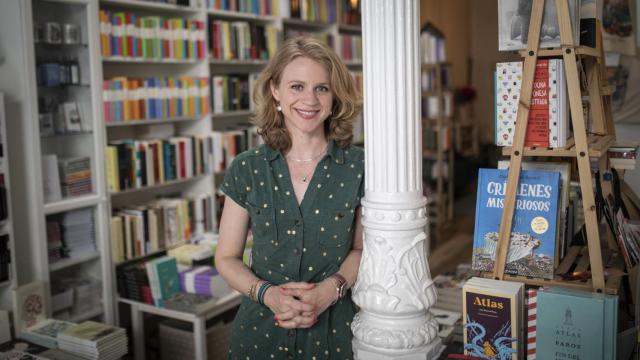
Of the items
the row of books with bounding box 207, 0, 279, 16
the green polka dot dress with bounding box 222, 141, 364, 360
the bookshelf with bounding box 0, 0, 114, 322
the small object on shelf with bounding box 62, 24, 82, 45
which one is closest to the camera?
the green polka dot dress with bounding box 222, 141, 364, 360

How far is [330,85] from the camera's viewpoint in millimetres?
1906

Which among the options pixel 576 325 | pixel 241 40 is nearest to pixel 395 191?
pixel 576 325

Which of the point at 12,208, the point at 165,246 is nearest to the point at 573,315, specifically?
the point at 12,208

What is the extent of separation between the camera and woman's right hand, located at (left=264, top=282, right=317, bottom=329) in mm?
1828

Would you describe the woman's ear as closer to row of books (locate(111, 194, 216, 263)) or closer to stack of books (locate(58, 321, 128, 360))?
stack of books (locate(58, 321, 128, 360))

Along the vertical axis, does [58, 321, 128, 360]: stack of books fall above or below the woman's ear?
below

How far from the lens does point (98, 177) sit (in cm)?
358

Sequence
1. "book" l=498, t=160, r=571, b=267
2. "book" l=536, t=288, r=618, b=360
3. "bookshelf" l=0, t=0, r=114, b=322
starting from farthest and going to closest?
"bookshelf" l=0, t=0, r=114, b=322 < "book" l=498, t=160, r=571, b=267 < "book" l=536, t=288, r=618, b=360

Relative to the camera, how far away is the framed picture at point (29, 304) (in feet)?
10.0

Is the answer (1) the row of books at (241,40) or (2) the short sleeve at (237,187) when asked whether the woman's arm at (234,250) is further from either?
(1) the row of books at (241,40)

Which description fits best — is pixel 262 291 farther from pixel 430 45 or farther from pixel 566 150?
pixel 430 45

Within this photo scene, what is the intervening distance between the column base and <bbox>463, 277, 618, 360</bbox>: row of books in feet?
0.68

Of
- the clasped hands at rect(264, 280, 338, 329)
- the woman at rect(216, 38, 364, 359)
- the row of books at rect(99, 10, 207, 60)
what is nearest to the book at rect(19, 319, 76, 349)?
the woman at rect(216, 38, 364, 359)

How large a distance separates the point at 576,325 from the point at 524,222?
363mm
